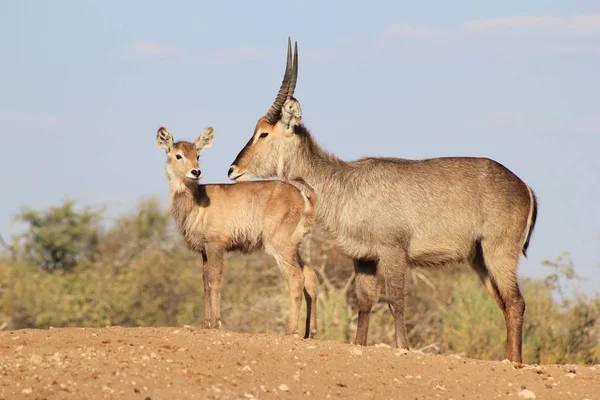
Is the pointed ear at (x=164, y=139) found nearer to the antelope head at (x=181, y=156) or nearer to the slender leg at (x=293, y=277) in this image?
the antelope head at (x=181, y=156)

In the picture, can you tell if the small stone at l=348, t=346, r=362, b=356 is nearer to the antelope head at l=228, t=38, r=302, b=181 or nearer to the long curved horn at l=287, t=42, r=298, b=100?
the antelope head at l=228, t=38, r=302, b=181

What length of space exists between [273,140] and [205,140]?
1.11 meters

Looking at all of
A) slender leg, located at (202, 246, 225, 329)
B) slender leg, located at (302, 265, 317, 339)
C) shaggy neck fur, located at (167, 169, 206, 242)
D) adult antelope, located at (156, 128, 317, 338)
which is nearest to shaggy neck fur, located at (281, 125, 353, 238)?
adult antelope, located at (156, 128, 317, 338)

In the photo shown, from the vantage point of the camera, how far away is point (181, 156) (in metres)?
12.2

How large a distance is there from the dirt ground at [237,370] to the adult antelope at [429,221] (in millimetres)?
1312

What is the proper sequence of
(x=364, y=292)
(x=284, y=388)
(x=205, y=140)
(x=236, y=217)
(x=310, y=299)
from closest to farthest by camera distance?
(x=284, y=388), (x=364, y=292), (x=310, y=299), (x=236, y=217), (x=205, y=140)

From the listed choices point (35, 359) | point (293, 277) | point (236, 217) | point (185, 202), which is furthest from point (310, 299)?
point (35, 359)

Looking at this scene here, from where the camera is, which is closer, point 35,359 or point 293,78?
point 35,359

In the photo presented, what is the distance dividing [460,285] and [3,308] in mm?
13452

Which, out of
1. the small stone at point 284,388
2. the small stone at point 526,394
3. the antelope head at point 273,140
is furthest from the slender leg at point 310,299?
the small stone at point 284,388

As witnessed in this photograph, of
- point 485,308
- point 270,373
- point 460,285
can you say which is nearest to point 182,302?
point 460,285

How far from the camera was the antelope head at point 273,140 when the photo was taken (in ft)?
39.1

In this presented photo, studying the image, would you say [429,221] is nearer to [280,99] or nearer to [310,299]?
[310,299]

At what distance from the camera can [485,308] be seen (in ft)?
68.9
